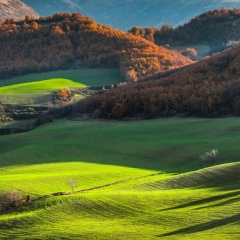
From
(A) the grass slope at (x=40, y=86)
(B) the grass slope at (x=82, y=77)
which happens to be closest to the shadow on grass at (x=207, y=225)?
(A) the grass slope at (x=40, y=86)

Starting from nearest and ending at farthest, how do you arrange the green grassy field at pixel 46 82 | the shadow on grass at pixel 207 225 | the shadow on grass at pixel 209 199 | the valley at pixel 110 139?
the shadow on grass at pixel 207 225
the valley at pixel 110 139
the shadow on grass at pixel 209 199
the green grassy field at pixel 46 82

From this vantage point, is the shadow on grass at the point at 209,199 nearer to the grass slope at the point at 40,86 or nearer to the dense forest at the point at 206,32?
the grass slope at the point at 40,86

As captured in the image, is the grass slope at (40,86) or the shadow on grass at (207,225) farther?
the grass slope at (40,86)

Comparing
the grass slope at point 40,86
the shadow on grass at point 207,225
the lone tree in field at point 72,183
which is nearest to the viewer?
the shadow on grass at point 207,225

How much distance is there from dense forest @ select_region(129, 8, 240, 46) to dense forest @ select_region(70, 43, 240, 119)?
6905 cm

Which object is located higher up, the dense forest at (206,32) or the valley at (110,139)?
the dense forest at (206,32)

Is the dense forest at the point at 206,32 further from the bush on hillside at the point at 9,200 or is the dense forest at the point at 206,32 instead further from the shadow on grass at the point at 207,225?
the shadow on grass at the point at 207,225

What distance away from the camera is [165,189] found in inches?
1439

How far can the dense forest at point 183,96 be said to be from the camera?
69250mm


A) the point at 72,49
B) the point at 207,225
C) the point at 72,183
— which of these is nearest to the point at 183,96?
the point at 72,183

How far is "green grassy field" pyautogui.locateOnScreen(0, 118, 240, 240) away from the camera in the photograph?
29672mm

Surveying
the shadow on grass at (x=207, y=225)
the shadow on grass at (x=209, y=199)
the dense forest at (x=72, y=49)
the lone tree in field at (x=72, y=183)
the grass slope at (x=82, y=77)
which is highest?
the dense forest at (x=72, y=49)

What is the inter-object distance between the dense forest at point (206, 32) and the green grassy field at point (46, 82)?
42407mm

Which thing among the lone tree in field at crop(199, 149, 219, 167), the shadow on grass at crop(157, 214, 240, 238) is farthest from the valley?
the lone tree in field at crop(199, 149, 219, 167)
